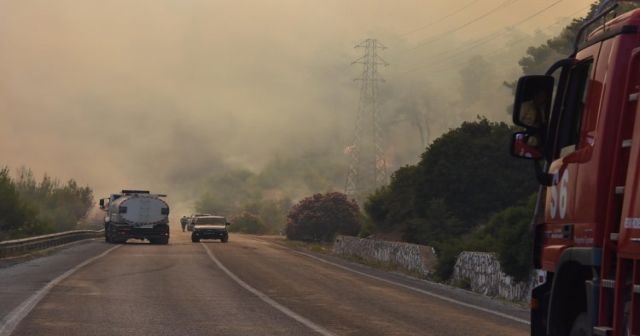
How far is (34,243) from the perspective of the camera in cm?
3603

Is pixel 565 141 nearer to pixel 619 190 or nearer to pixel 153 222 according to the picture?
pixel 619 190

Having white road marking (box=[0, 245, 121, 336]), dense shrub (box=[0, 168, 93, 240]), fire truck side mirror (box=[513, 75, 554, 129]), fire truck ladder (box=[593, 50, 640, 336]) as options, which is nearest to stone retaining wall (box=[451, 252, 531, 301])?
white road marking (box=[0, 245, 121, 336])

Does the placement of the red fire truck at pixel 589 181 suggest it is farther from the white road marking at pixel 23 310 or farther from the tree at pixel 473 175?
the tree at pixel 473 175

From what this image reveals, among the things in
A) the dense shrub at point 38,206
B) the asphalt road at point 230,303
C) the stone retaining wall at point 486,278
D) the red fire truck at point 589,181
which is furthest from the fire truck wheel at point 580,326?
the dense shrub at point 38,206

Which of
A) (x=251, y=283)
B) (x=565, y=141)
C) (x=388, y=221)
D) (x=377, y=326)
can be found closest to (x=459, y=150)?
(x=388, y=221)

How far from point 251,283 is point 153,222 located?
26607 mm

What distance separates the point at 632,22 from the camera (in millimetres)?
6703

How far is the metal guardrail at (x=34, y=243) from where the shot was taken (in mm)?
31359

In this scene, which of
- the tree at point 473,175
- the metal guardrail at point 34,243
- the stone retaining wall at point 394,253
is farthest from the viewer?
the tree at point 473,175

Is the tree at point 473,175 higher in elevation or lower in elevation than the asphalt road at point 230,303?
higher

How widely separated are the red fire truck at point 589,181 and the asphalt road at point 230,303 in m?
5.62

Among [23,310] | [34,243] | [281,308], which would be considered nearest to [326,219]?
[34,243]

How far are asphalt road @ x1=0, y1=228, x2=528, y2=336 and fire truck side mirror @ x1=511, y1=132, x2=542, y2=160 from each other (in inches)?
221

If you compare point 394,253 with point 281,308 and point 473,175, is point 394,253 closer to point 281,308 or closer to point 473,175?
point 473,175
